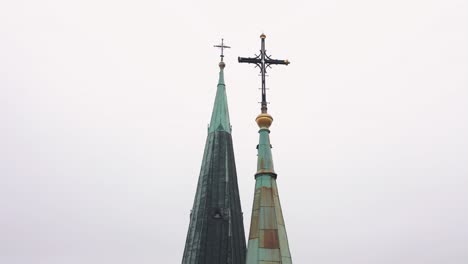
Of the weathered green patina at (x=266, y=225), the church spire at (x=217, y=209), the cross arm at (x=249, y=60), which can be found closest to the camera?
the weathered green patina at (x=266, y=225)

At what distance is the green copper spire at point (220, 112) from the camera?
105ft

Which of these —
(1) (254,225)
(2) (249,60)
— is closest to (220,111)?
(2) (249,60)

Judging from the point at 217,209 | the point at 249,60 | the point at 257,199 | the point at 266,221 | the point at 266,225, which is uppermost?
the point at 249,60

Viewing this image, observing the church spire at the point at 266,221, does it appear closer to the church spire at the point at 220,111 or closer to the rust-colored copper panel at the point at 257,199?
the rust-colored copper panel at the point at 257,199

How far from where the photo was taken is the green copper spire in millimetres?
31906

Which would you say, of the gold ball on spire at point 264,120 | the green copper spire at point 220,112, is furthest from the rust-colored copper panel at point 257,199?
the green copper spire at point 220,112

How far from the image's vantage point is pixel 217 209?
1102 inches

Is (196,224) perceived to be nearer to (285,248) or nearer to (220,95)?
(220,95)

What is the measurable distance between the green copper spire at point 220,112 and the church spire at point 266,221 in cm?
1318

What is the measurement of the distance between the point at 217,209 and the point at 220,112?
21.3 feet

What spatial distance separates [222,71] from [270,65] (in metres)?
14.2

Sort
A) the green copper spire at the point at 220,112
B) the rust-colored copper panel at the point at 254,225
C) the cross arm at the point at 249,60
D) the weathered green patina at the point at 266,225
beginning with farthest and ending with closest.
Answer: the green copper spire at the point at 220,112 < the cross arm at the point at 249,60 < the rust-colored copper panel at the point at 254,225 < the weathered green patina at the point at 266,225

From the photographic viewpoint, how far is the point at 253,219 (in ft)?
56.6

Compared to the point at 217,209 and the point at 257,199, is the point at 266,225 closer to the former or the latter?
the point at 257,199
